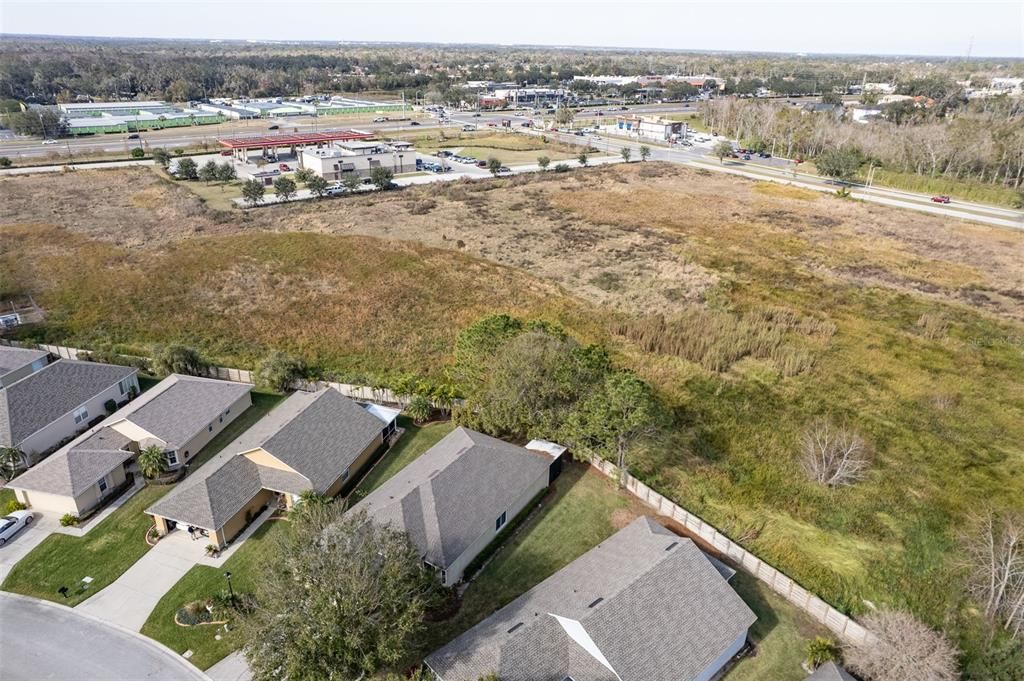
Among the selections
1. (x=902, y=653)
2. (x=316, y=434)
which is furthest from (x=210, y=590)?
(x=902, y=653)

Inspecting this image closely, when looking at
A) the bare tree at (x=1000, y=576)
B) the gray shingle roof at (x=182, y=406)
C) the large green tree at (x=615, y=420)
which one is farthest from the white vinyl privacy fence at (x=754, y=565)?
the gray shingle roof at (x=182, y=406)

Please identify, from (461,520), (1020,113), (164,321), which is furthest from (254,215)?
(1020,113)

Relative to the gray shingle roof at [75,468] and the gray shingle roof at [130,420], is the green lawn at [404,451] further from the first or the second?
the gray shingle roof at [75,468]

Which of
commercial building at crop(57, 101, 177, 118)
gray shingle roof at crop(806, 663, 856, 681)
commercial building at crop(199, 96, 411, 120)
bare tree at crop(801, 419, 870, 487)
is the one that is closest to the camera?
gray shingle roof at crop(806, 663, 856, 681)

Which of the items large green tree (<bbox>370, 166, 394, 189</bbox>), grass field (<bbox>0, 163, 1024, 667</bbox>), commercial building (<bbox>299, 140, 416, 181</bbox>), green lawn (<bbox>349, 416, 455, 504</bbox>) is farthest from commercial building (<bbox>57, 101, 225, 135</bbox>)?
green lawn (<bbox>349, 416, 455, 504</bbox>)

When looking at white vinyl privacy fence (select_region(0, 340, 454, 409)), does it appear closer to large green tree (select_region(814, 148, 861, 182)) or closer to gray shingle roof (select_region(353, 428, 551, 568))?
gray shingle roof (select_region(353, 428, 551, 568))

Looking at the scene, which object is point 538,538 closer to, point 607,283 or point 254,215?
point 607,283

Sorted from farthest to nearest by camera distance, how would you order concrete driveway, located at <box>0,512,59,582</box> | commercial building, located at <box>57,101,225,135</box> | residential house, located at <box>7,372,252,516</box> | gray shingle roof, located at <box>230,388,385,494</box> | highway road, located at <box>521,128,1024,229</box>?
commercial building, located at <box>57,101,225,135</box>, highway road, located at <box>521,128,1024,229</box>, gray shingle roof, located at <box>230,388,385,494</box>, residential house, located at <box>7,372,252,516</box>, concrete driveway, located at <box>0,512,59,582</box>

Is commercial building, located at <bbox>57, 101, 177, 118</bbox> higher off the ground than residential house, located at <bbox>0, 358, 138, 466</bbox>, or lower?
higher
